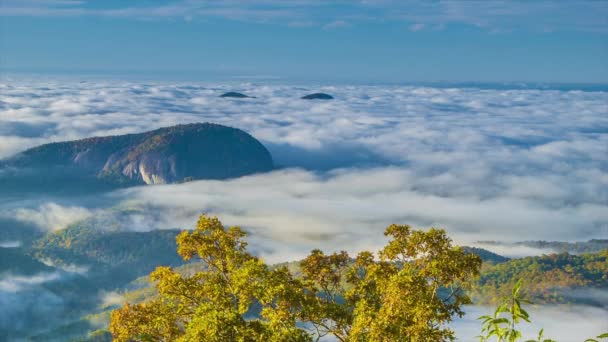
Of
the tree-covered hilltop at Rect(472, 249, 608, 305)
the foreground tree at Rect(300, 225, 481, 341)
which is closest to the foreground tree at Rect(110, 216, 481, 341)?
the foreground tree at Rect(300, 225, 481, 341)

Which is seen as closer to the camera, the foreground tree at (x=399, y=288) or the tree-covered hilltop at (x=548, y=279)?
the foreground tree at (x=399, y=288)

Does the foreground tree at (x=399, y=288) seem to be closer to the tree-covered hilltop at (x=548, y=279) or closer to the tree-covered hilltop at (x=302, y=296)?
the tree-covered hilltop at (x=302, y=296)

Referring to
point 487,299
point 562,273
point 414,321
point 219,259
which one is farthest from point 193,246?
point 562,273

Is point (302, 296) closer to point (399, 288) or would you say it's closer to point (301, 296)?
point (301, 296)

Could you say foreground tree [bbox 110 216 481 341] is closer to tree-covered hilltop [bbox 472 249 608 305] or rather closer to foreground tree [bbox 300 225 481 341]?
foreground tree [bbox 300 225 481 341]

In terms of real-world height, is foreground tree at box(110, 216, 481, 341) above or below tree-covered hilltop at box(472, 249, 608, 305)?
above

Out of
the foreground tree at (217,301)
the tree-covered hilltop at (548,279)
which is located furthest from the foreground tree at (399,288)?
the tree-covered hilltop at (548,279)

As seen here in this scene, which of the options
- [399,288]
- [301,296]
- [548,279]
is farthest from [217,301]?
[548,279]

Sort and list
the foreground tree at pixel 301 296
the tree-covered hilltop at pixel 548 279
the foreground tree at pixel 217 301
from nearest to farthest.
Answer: the foreground tree at pixel 217 301, the foreground tree at pixel 301 296, the tree-covered hilltop at pixel 548 279

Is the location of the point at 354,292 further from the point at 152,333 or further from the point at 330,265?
the point at 152,333
